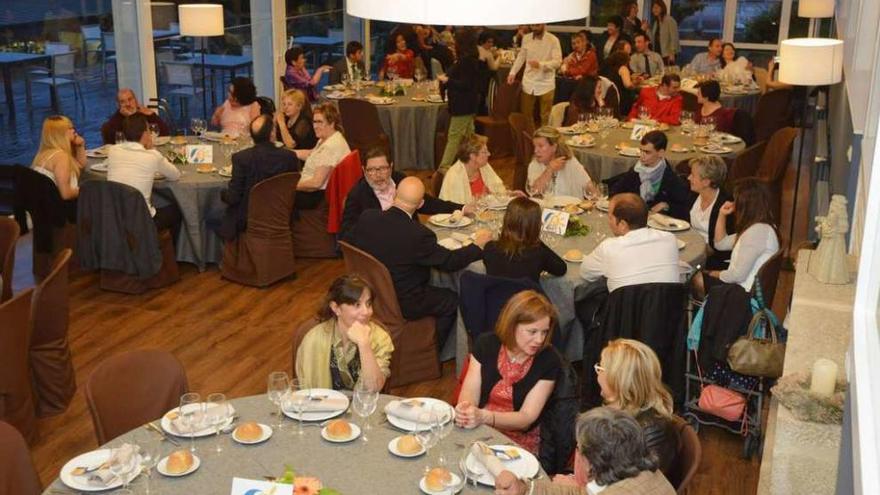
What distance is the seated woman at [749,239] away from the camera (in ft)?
18.3

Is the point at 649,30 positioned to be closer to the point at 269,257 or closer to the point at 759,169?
the point at 759,169

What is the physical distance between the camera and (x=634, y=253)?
17.7 feet

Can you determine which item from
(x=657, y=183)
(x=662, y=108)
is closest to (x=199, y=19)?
(x=662, y=108)

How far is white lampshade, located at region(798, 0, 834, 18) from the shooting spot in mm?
12305

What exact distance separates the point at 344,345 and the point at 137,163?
3295mm

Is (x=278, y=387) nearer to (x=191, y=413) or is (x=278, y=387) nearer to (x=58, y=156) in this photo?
(x=191, y=413)

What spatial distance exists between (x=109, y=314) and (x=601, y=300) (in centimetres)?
331

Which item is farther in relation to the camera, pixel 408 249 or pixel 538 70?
pixel 538 70

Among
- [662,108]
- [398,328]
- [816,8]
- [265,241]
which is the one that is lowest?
[398,328]

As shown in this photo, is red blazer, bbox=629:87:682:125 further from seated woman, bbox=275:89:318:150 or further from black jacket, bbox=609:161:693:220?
seated woman, bbox=275:89:318:150

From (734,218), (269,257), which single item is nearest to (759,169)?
(734,218)

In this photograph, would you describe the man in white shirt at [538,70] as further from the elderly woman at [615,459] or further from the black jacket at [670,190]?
the elderly woman at [615,459]

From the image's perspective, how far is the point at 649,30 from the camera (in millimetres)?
14719

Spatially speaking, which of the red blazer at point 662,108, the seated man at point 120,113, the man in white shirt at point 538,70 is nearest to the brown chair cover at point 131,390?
the seated man at point 120,113
